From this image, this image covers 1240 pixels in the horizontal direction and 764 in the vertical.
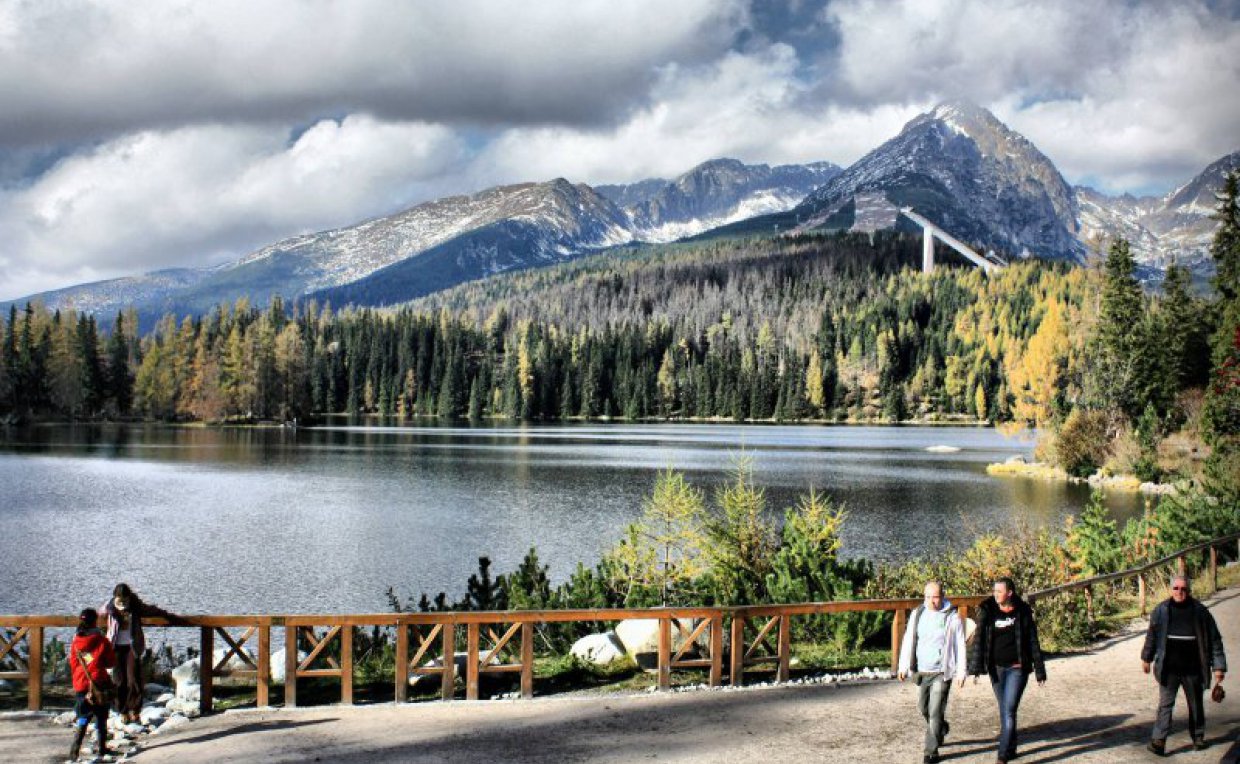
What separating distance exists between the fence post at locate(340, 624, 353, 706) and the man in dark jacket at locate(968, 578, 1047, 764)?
8.88m

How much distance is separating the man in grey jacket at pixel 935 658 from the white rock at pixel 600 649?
276 inches

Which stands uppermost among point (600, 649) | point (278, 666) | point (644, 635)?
point (644, 635)

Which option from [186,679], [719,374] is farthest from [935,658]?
[719,374]

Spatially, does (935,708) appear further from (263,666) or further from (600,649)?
(263,666)

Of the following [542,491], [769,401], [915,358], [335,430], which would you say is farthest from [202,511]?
[915,358]

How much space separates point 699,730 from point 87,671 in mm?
7927

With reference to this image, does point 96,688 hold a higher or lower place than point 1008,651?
lower

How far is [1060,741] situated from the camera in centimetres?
1219

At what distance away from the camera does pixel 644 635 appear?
17562 millimetres

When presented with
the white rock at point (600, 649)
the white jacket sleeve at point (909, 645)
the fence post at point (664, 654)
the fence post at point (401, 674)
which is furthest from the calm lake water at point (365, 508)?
the white jacket sleeve at point (909, 645)

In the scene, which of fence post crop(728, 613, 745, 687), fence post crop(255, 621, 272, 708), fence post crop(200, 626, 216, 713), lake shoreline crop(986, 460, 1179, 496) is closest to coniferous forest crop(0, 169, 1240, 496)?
lake shoreline crop(986, 460, 1179, 496)

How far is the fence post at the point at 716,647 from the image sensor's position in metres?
15.5

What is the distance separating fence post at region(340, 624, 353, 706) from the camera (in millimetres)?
14602

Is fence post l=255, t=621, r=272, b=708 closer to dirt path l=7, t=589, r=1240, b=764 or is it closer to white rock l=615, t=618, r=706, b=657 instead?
dirt path l=7, t=589, r=1240, b=764
